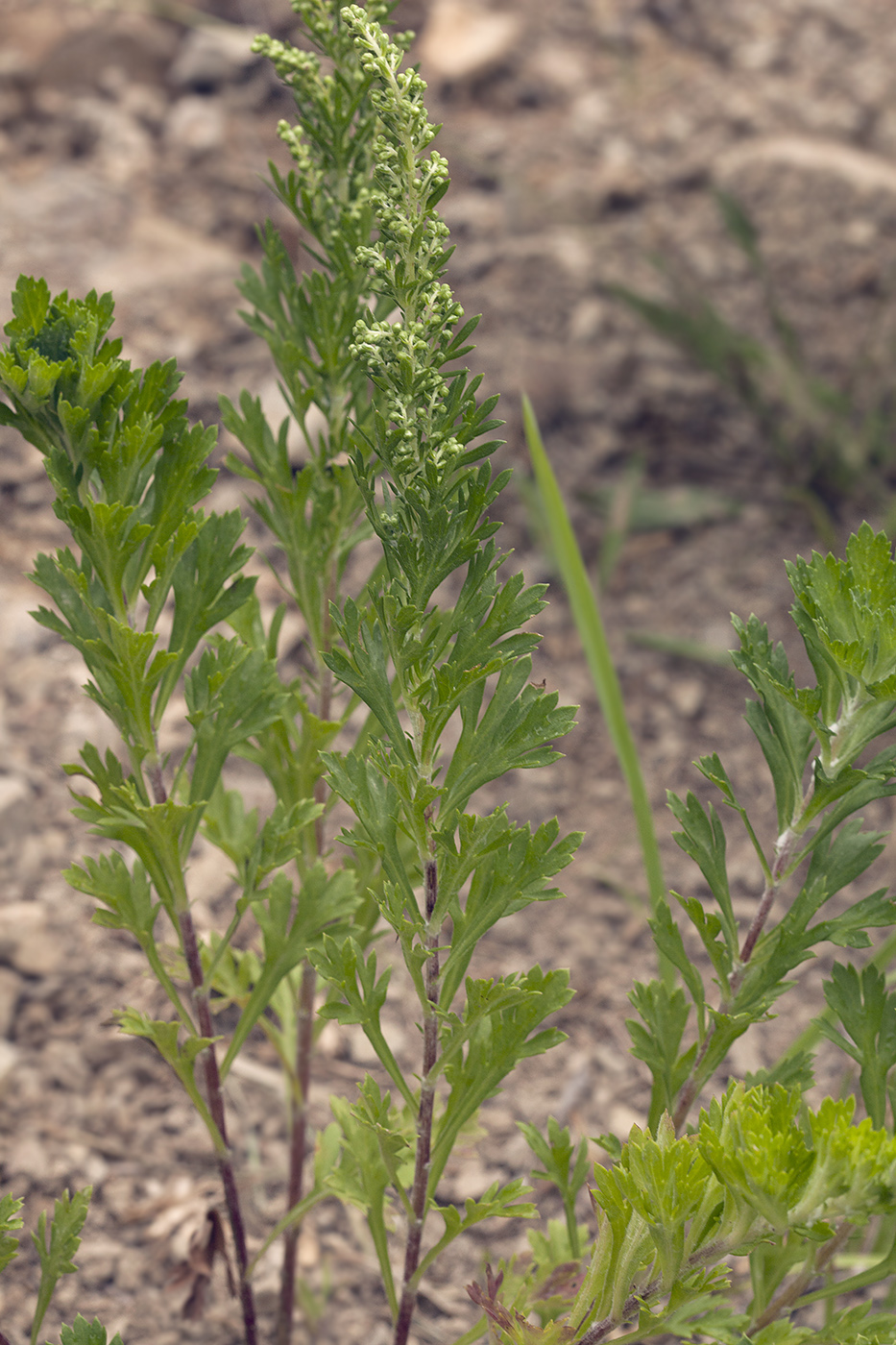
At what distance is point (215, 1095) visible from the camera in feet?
4.44

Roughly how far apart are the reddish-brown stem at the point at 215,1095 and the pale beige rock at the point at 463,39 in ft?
→ 10.1

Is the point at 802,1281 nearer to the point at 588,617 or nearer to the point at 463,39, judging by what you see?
the point at 588,617

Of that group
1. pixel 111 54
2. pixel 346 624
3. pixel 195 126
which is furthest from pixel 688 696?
pixel 111 54

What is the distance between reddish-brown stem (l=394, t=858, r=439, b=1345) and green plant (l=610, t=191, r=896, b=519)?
222 centimetres

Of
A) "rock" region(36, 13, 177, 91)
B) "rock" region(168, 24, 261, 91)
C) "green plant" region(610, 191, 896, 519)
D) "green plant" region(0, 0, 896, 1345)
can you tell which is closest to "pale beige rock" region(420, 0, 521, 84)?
"rock" region(168, 24, 261, 91)

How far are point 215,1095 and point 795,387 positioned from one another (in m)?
2.54

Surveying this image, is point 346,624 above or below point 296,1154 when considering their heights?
above

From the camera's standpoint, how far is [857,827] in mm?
1185

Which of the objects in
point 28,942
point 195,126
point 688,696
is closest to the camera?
point 28,942

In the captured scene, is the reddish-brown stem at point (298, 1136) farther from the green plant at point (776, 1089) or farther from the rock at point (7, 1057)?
the rock at point (7, 1057)

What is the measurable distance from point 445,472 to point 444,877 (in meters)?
0.38

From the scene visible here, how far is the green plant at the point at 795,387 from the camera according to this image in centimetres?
303

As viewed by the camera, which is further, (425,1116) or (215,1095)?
(215,1095)

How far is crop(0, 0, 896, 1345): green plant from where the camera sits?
0.97 metres
